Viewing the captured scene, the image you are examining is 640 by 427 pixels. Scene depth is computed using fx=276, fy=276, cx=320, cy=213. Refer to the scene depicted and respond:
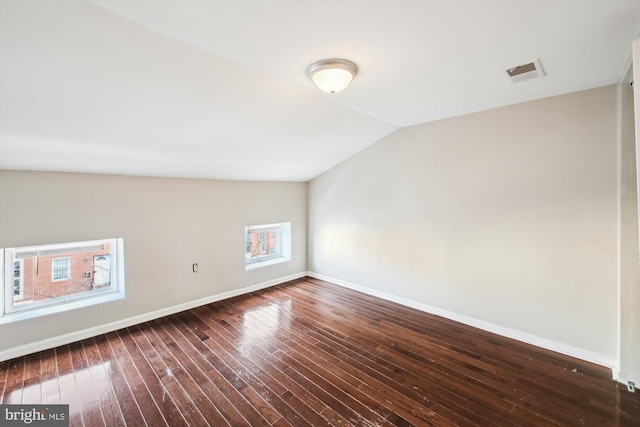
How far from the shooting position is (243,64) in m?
1.94

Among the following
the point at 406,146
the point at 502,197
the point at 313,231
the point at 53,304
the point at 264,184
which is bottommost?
the point at 53,304

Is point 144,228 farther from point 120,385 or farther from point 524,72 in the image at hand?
point 524,72

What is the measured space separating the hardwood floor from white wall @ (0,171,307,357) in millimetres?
261

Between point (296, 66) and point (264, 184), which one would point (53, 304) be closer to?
point (264, 184)

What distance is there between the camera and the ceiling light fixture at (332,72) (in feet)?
6.27

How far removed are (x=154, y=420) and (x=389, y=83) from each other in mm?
3030

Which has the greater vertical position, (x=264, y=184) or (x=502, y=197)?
(x=264, y=184)

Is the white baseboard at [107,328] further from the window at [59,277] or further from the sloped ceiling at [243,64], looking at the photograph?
the sloped ceiling at [243,64]

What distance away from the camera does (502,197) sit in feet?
9.75

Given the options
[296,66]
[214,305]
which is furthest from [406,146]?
[214,305]

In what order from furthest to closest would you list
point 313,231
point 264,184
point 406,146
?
point 313,231, point 264,184, point 406,146

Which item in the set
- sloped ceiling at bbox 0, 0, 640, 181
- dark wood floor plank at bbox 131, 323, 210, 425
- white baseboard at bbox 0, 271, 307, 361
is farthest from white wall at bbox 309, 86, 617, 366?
dark wood floor plank at bbox 131, 323, 210, 425

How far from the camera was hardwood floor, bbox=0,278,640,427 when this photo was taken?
1933 mm

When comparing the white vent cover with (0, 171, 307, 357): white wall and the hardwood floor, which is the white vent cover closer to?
the hardwood floor
